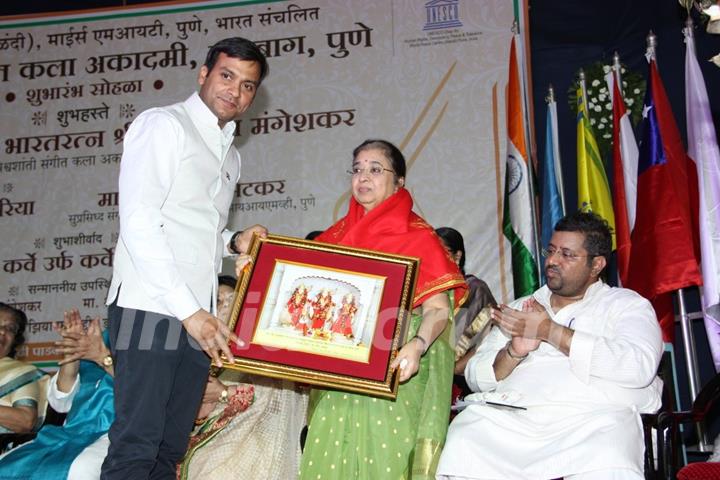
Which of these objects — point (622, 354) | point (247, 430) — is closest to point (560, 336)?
point (622, 354)

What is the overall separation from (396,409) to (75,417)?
1797 mm

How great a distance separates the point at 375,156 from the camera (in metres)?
3.58

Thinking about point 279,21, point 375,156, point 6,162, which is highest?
point 279,21

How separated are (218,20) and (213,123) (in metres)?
4.11

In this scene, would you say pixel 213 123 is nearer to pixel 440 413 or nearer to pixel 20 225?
pixel 440 413

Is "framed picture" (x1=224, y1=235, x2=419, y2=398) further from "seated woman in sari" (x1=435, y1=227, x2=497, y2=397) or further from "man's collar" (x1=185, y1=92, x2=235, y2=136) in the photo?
"seated woman in sari" (x1=435, y1=227, x2=497, y2=397)

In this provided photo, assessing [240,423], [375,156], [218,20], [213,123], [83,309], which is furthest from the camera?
[218,20]

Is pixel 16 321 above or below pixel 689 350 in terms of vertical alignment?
above

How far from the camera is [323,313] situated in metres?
3.06

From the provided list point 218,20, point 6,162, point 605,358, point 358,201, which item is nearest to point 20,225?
point 6,162

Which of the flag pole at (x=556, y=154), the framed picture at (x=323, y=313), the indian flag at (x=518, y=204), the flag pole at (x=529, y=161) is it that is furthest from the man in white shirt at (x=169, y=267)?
the flag pole at (x=556, y=154)

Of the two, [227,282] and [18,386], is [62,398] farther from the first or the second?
[227,282]

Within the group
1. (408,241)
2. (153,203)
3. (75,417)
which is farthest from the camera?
(75,417)

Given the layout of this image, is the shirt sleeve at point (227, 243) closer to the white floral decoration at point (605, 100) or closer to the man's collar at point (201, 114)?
the man's collar at point (201, 114)
